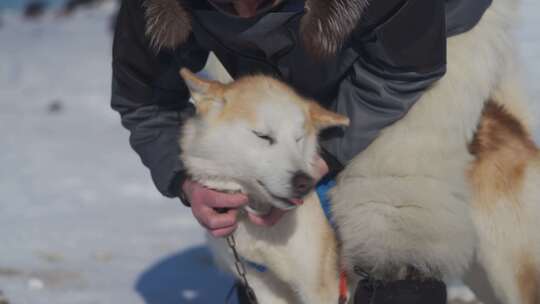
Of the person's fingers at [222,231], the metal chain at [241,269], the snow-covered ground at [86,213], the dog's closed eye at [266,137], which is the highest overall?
the dog's closed eye at [266,137]

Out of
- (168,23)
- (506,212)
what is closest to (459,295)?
(506,212)

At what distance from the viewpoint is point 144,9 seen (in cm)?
220

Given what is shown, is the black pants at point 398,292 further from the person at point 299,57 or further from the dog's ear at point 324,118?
the dog's ear at point 324,118

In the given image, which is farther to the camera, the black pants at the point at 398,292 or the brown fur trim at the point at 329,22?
the black pants at the point at 398,292

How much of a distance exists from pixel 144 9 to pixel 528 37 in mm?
1177

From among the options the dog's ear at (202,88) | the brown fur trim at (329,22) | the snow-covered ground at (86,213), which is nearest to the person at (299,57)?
the brown fur trim at (329,22)

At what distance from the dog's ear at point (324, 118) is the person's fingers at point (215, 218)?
34cm

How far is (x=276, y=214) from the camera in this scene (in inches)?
82.8

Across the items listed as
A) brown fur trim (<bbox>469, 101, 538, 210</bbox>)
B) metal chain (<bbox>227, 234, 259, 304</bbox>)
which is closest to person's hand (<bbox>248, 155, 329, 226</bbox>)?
metal chain (<bbox>227, 234, 259, 304</bbox>)

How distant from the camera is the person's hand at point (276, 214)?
2102mm

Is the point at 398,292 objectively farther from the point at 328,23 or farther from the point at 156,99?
the point at 156,99

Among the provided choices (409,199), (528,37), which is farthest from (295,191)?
(528,37)

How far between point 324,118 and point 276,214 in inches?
11.7

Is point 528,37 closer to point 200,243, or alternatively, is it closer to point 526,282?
point 526,282
